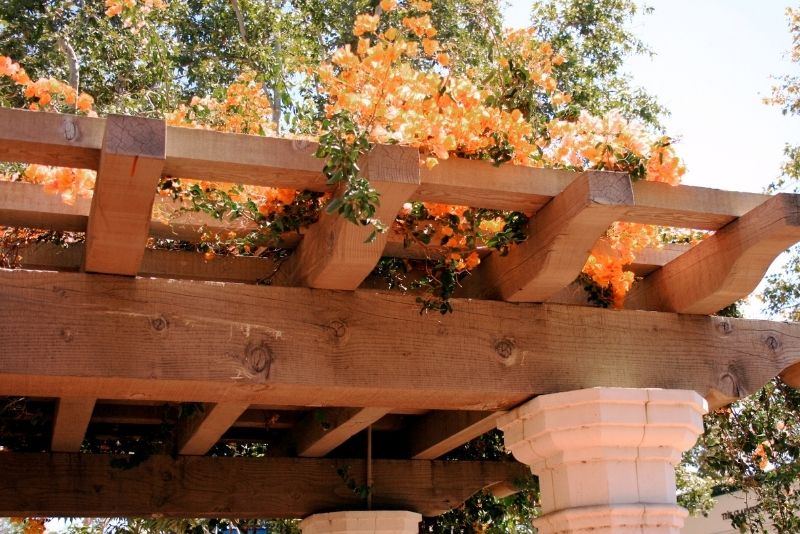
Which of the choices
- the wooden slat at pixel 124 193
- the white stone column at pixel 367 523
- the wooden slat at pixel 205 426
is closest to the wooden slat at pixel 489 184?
the wooden slat at pixel 124 193

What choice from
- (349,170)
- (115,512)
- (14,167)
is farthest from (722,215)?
(115,512)

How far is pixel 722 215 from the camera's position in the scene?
2.69 m

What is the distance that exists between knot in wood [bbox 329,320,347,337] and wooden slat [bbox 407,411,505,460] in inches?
34.9

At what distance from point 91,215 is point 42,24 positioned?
6014mm

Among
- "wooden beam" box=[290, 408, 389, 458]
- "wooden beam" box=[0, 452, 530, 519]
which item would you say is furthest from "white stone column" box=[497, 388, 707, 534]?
"wooden beam" box=[0, 452, 530, 519]

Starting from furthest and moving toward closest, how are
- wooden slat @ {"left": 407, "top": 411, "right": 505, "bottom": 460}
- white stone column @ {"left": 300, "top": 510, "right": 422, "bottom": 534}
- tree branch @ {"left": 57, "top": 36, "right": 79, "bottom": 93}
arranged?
tree branch @ {"left": 57, "top": 36, "right": 79, "bottom": 93} → white stone column @ {"left": 300, "top": 510, "right": 422, "bottom": 534} → wooden slat @ {"left": 407, "top": 411, "right": 505, "bottom": 460}

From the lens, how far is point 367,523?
13.8 feet

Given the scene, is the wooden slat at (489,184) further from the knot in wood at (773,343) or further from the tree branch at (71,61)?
the tree branch at (71,61)

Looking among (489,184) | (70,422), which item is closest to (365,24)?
(489,184)

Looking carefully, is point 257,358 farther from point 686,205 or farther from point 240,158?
point 686,205

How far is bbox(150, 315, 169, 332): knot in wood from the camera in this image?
2484 millimetres

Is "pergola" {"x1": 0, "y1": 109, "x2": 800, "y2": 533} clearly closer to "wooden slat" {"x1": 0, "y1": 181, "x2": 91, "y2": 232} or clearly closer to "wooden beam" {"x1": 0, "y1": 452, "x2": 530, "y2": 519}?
"wooden slat" {"x1": 0, "y1": 181, "x2": 91, "y2": 232}

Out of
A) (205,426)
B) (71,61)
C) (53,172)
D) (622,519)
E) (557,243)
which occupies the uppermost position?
(71,61)

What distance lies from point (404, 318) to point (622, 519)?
2.87 feet
